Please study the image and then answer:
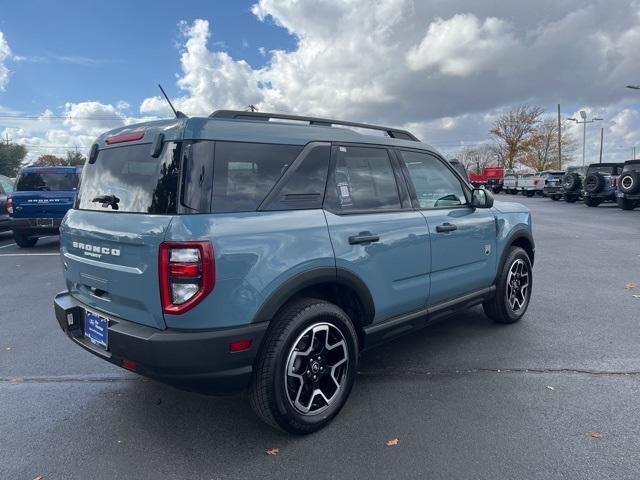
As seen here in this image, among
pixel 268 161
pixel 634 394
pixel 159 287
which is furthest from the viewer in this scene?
Result: pixel 634 394

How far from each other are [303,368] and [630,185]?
60.4ft

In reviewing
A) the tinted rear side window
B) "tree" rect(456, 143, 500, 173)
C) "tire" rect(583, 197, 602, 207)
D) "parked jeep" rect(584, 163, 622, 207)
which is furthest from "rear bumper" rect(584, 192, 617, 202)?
"tree" rect(456, 143, 500, 173)

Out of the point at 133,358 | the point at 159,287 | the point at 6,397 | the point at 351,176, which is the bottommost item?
the point at 6,397

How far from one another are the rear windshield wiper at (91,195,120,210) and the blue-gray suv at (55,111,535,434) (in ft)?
0.06

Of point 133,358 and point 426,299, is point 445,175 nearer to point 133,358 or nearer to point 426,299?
point 426,299

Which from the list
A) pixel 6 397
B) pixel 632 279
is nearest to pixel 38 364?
pixel 6 397

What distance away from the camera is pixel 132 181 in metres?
2.63

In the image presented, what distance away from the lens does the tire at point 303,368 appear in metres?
2.49

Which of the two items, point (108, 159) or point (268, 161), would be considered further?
point (108, 159)

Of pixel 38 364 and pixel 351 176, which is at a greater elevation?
pixel 351 176

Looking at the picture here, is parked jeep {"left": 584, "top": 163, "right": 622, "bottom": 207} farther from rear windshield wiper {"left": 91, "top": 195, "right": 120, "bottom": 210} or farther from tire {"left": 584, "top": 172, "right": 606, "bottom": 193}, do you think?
rear windshield wiper {"left": 91, "top": 195, "right": 120, "bottom": 210}

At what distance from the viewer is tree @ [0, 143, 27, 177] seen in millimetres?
52625

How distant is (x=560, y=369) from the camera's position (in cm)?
350

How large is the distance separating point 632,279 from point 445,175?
4.25m
